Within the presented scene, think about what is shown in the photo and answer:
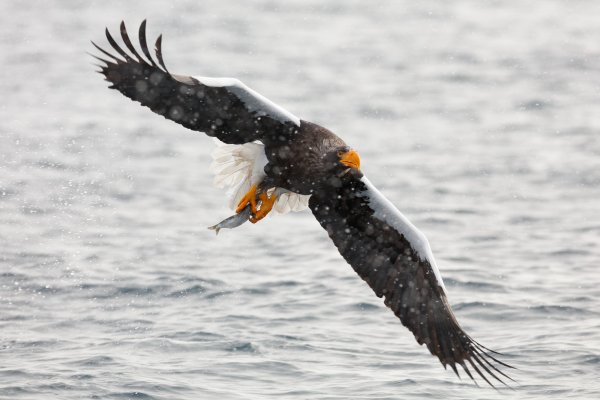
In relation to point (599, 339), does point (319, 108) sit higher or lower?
higher

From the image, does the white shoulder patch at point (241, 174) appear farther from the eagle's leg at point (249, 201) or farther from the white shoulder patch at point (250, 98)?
the white shoulder patch at point (250, 98)

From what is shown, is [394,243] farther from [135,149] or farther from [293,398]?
[135,149]

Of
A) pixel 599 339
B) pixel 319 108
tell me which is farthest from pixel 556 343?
pixel 319 108

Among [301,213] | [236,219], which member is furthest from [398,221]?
[301,213]

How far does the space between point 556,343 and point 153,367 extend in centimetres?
295

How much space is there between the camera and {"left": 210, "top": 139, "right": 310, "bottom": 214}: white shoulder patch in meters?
8.73

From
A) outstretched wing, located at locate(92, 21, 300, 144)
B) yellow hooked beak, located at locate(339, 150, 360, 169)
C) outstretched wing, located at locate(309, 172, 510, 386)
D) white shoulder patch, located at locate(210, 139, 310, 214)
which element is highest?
outstretched wing, located at locate(92, 21, 300, 144)

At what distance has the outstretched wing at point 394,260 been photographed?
26.6 feet

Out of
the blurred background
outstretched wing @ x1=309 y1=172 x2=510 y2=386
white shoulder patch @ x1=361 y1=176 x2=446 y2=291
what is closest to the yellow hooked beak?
outstretched wing @ x1=309 y1=172 x2=510 y2=386

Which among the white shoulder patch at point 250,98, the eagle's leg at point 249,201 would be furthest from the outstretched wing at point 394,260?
the white shoulder patch at point 250,98

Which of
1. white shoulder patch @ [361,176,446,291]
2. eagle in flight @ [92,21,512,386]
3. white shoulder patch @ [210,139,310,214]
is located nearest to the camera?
eagle in flight @ [92,21,512,386]

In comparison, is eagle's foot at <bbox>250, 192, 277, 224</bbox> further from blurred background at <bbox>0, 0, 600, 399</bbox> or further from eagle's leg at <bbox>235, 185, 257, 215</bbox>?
blurred background at <bbox>0, 0, 600, 399</bbox>

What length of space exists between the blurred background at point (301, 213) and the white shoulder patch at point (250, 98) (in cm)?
185

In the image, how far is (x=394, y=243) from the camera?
8.40m
